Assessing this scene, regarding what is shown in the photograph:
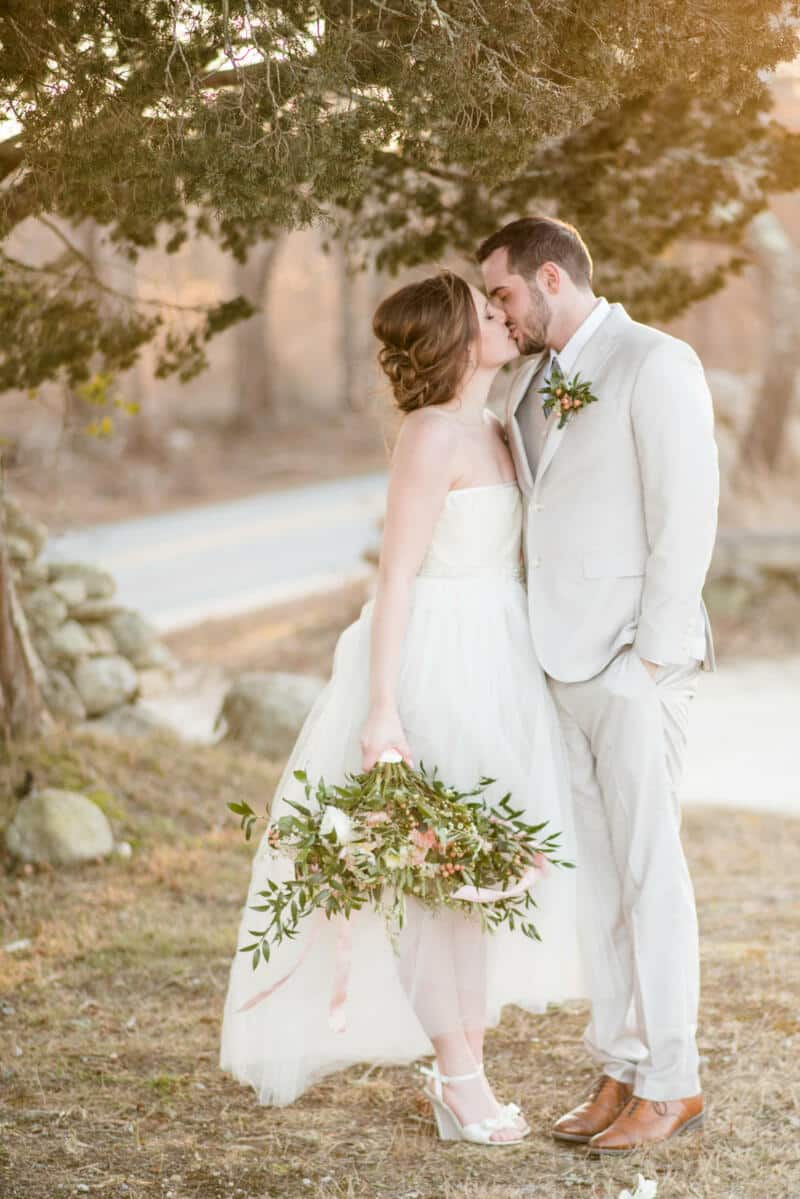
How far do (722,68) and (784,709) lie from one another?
24.2 feet

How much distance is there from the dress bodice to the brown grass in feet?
4.69

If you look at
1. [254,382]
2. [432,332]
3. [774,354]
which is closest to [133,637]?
[432,332]

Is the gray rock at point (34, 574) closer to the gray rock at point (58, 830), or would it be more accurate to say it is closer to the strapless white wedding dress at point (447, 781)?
the gray rock at point (58, 830)

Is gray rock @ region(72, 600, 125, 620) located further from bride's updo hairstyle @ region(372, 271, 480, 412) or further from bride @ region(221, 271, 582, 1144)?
bride's updo hairstyle @ region(372, 271, 480, 412)

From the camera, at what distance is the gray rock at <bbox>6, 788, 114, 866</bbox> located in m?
5.65

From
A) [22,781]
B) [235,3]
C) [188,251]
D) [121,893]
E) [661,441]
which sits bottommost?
[121,893]

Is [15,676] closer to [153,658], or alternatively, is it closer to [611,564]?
[153,658]

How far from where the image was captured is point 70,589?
844cm

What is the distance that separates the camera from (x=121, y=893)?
5.40 metres

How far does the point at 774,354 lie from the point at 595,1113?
475 inches

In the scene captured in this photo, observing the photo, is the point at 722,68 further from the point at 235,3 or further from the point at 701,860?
the point at 701,860

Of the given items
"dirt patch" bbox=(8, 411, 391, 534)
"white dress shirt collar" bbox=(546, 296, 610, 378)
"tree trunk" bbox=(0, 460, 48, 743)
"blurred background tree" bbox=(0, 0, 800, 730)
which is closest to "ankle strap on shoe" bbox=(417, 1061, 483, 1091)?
"white dress shirt collar" bbox=(546, 296, 610, 378)

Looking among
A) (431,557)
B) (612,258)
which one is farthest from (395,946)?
(612,258)

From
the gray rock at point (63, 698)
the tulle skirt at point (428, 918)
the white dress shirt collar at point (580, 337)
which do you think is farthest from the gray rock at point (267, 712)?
the white dress shirt collar at point (580, 337)
